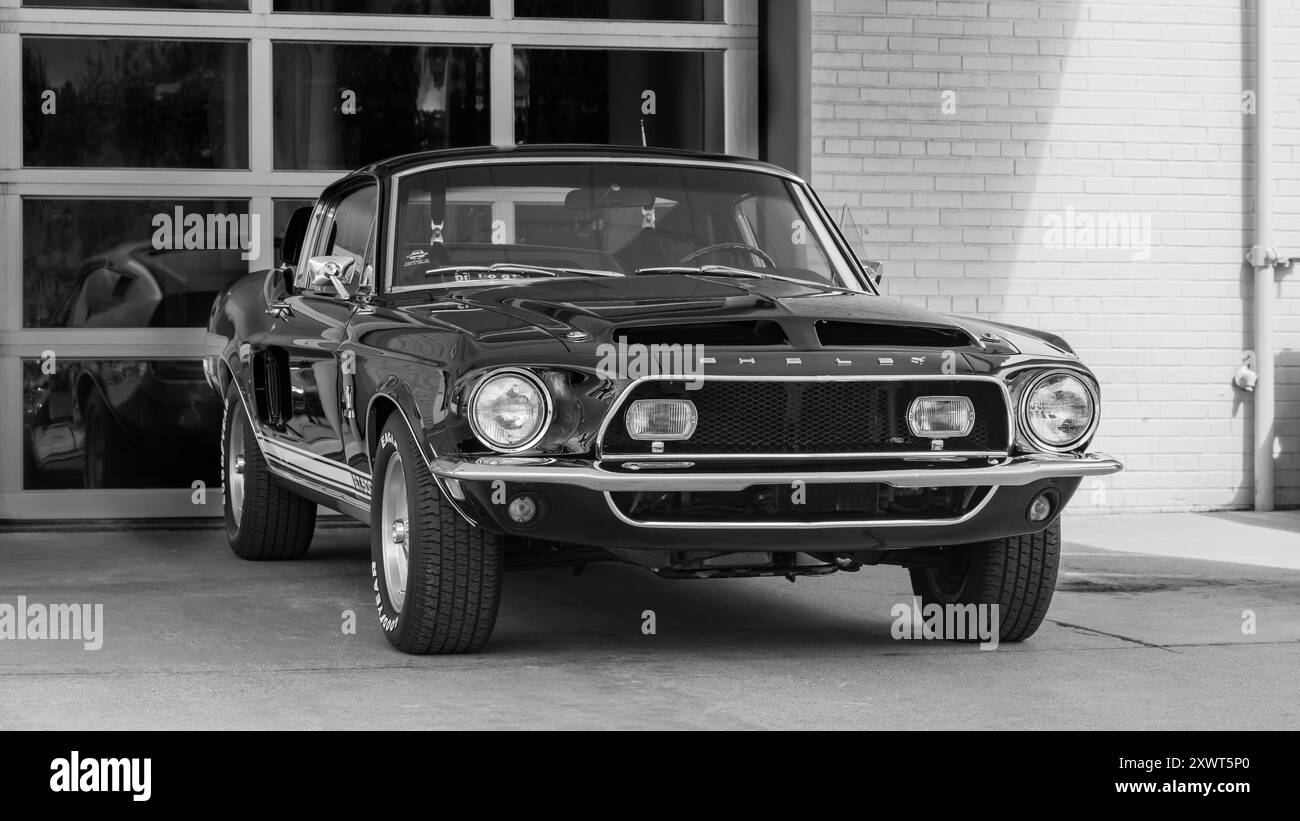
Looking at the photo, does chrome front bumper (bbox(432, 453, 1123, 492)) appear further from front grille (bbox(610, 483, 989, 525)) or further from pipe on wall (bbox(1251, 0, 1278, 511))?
pipe on wall (bbox(1251, 0, 1278, 511))

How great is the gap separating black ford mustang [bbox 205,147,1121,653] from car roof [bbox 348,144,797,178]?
139 mm

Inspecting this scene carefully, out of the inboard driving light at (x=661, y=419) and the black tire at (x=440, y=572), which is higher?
the inboard driving light at (x=661, y=419)

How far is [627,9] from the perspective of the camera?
10.1 m

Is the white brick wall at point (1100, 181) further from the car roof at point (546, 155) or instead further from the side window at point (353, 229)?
the side window at point (353, 229)

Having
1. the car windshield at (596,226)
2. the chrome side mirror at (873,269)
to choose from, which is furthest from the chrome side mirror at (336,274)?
the chrome side mirror at (873,269)

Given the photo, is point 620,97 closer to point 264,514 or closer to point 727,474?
point 264,514

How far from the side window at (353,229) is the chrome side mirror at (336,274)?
40mm

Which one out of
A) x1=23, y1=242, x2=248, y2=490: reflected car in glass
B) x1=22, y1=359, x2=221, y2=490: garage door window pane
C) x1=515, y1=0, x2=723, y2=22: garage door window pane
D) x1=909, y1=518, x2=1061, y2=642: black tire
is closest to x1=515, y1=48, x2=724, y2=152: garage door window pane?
x1=515, y1=0, x2=723, y2=22: garage door window pane

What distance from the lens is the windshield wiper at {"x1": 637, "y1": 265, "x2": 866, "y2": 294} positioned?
5.93 metres

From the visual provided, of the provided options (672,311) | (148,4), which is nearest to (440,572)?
(672,311)

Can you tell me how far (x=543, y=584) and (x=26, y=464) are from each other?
150 inches

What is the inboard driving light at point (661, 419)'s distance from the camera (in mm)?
4852

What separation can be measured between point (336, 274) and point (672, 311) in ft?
4.81
